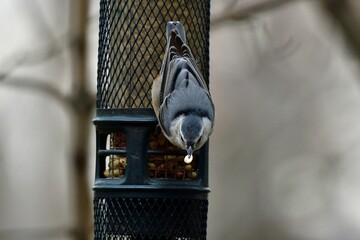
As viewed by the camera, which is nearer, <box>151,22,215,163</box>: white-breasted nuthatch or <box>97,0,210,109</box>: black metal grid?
<box>151,22,215,163</box>: white-breasted nuthatch

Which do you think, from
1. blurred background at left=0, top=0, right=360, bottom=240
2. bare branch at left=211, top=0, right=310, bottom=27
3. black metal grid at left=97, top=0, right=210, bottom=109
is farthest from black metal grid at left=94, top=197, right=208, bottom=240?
blurred background at left=0, top=0, right=360, bottom=240

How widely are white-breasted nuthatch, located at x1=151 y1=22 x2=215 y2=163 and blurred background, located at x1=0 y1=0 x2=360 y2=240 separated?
5434 mm

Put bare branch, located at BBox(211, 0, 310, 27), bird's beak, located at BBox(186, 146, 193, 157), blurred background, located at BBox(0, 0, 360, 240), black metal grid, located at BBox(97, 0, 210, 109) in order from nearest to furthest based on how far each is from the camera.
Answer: bird's beak, located at BBox(186, 146, 193, 157)
black metal grid, located at BBox(97, 0, 210, 109)
bare branch, located at BBox(211, 0, 310, 27)
blurred background, located at BBox(0, 0, 360, 240)

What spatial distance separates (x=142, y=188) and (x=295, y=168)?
7490 mm

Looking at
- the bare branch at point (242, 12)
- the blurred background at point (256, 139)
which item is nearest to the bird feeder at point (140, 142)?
the bare branch at point (242, 12)

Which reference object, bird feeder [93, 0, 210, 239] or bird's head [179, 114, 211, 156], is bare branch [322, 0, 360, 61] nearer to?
bird feeder [93, 0, 210, 239]

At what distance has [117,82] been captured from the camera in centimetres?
617

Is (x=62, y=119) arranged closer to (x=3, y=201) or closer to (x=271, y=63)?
(x=3, y=201)

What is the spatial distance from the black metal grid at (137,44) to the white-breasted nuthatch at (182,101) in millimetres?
290

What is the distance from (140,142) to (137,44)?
21.7 inches

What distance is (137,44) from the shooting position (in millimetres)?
6117

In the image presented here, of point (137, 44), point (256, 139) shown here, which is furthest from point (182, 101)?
point (256, 139)

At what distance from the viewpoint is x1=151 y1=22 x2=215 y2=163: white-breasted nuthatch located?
5.55 meters

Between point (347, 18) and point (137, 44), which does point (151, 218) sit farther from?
point (347, 18)
